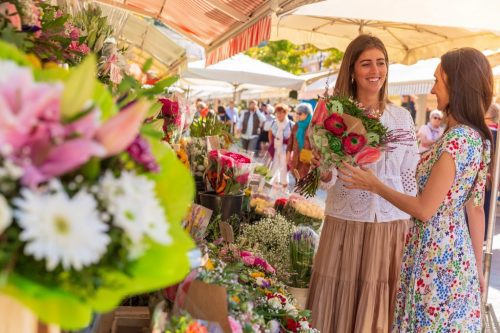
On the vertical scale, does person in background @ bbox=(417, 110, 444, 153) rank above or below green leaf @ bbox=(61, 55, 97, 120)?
above

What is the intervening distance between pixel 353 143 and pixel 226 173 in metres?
1.14

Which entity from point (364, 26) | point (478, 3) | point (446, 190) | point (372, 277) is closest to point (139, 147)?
point (446, 190)

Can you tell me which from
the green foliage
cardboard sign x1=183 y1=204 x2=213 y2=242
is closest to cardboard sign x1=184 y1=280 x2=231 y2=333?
cardboard sign x1=183 y1=204 x2=213 y2=242

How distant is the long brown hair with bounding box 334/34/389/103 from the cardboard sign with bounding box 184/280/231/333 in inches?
88.8

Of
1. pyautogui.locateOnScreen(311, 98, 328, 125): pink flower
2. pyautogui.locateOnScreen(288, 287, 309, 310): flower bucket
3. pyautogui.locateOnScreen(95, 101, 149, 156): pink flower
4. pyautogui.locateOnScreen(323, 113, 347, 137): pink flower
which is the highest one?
pyautogui.locateOnScreen(311, 98, 328, 125): pink flower

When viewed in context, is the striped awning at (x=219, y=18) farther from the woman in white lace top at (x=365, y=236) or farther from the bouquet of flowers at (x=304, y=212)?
the bouquet of flowers at (x=304, y=212)

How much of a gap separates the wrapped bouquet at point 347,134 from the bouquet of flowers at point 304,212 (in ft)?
6.64

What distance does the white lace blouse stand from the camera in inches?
150

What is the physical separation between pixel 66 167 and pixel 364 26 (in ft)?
18.4

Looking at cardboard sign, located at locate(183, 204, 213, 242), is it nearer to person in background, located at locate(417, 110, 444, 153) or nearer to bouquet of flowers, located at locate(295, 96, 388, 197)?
bouquet of flowers, located at locate(295, 96, 388, 197)

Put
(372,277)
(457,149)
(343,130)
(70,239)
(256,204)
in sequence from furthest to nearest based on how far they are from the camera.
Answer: (256,204), (372,277), (343,130), (457,149), (70,239)

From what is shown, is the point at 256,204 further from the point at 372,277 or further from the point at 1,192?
the point at 1,192

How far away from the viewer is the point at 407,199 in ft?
10.3

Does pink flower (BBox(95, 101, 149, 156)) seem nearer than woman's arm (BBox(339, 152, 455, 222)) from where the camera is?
Yes
